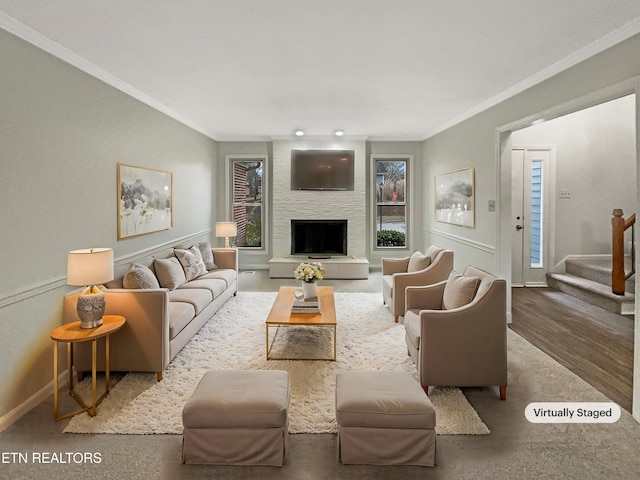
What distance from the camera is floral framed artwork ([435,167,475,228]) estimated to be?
17.8 feet

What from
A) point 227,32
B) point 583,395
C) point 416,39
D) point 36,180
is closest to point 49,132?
point 36,180

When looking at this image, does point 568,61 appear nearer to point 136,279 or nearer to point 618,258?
point 618,258

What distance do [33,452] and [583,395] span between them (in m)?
3.73

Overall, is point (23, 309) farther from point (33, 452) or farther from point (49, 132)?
point (49, 132)

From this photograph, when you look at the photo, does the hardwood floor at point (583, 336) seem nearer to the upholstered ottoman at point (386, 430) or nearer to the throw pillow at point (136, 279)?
the upholstered ottoman at point (386, 430)

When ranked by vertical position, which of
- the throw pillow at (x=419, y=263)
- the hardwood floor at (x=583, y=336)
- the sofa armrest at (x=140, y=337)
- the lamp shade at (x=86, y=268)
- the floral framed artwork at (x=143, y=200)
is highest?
the floral framed artwork at (x=143, y=200)

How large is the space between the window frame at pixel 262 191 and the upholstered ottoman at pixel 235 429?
603 cm

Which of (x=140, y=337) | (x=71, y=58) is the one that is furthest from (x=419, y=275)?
(x=71, y=58)

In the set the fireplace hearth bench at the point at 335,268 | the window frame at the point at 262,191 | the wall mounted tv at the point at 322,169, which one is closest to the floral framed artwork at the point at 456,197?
the fireplace hearth bench at the point at 335,268

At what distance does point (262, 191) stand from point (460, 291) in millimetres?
5642

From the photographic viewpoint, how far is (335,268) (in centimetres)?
729

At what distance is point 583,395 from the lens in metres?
2.91

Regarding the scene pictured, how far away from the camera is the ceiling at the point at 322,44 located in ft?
8.27

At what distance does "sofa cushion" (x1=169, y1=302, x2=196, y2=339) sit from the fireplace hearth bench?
135 inches
